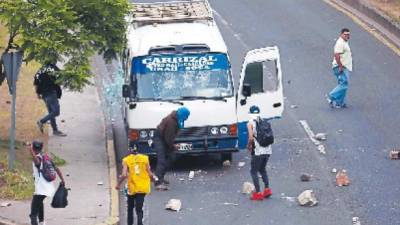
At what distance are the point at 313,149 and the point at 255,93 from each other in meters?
1.78

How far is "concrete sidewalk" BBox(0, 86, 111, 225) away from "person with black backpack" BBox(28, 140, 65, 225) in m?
0.64

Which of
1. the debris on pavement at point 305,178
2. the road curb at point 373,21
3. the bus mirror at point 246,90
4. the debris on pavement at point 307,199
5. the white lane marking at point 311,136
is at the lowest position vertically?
the debris on pavement at point 307,199

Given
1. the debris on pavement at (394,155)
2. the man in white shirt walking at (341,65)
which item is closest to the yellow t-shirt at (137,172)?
the debris on pavement at (394,155)

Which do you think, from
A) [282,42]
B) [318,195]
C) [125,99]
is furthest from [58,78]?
[282,42]

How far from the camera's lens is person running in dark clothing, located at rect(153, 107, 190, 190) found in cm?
1866

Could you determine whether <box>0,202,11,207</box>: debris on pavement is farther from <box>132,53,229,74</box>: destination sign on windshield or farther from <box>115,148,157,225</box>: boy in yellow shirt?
<box>132,53,229,74</box>: destination sign on windshield

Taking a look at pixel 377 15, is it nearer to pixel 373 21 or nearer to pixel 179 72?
pixel 373 21

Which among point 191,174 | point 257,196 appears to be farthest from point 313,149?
point 257,196

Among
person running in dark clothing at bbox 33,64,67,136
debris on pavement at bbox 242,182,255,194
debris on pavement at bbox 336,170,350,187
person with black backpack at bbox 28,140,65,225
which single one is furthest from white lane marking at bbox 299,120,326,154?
person with black backpack at bbox 28,140,65,225

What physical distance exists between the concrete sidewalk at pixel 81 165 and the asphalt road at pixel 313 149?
23.5 inches

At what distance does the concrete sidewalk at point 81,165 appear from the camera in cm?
1712

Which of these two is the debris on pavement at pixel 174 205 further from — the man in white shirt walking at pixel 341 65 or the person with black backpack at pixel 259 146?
the man in white shirt walking at pixel 341 65

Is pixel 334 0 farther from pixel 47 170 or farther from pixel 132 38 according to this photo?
pixel 47 170

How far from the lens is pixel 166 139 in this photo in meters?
18.8
